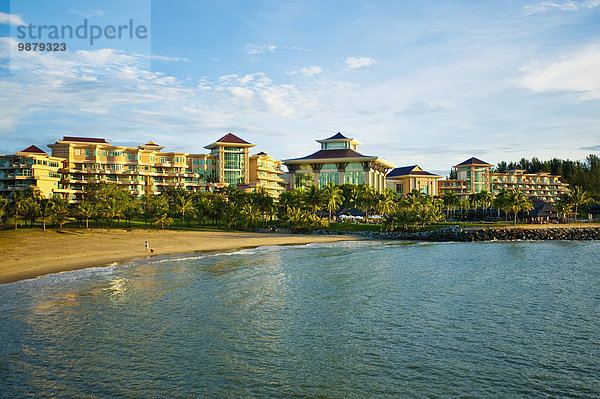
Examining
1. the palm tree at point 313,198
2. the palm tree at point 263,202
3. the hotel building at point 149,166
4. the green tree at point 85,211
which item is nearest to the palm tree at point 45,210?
the green tree at point 85,211

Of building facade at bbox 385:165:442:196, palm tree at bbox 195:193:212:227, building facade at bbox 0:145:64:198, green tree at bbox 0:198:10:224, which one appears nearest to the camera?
green tree at bbox 0:198:10:224

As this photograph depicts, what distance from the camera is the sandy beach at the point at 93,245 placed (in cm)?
4025

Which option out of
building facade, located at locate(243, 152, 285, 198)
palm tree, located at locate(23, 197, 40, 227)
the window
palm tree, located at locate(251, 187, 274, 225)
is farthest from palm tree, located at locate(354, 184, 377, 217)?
palm tree, located at locate(23, 197, 40, 227)

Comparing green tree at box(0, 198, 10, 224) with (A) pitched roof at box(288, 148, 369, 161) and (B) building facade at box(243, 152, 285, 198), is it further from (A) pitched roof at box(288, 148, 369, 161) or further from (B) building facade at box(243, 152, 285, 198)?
(A) pitched roof at box(288, 148, 369, 161)

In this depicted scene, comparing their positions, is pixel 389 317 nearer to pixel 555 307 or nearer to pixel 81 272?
pixel 555 307

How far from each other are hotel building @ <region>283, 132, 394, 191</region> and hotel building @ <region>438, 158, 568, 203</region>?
41.6 m

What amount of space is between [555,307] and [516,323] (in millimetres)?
5592

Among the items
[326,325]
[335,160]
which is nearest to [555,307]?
[326,325]

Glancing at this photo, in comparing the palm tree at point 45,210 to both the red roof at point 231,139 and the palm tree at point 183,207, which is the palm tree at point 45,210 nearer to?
the palm tree at point 183,207

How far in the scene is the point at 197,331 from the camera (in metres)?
21.6

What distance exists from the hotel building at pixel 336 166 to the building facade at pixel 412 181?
21184mm

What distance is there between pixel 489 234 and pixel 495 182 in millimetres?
98175

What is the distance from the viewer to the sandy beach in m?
40.2

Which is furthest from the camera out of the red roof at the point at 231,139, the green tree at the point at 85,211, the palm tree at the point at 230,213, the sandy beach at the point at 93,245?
the red roof at the point at 231,139
